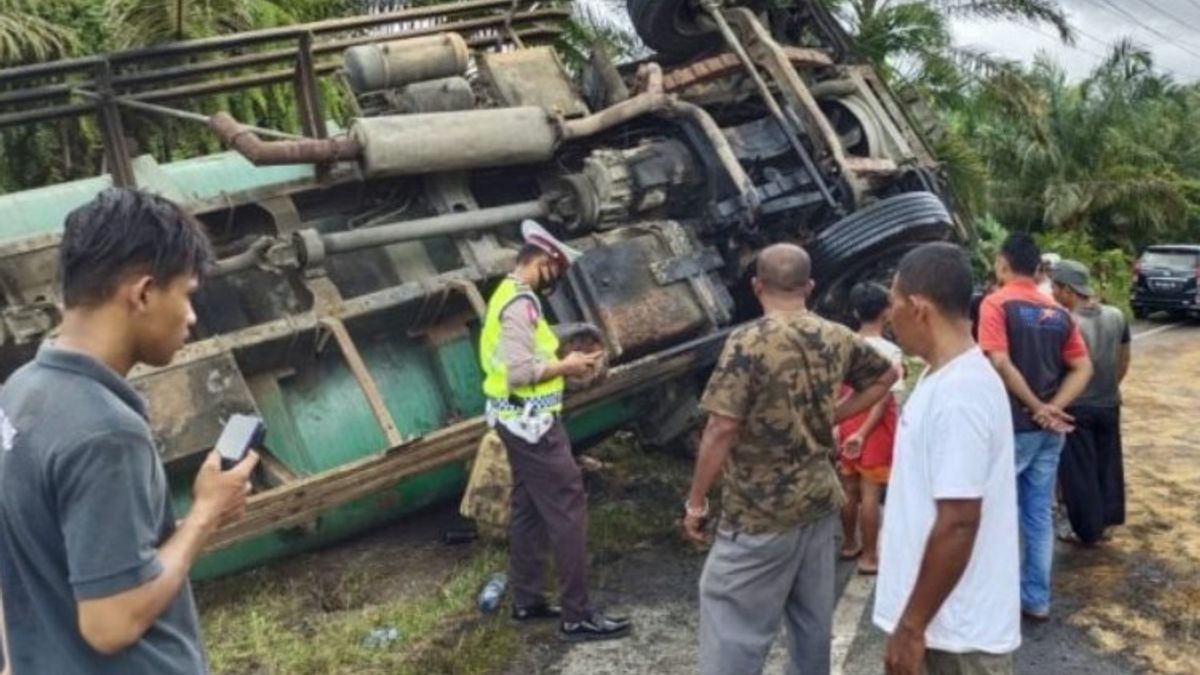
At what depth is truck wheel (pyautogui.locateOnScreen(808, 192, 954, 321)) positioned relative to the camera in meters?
5.81

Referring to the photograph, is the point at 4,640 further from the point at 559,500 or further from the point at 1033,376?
the point at 1033,376

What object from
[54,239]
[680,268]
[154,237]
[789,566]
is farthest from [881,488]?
[154,237]

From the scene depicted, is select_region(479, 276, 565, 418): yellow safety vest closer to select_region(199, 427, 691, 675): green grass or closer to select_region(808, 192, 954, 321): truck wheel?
select_region(199, 427, 691, 675): green grass

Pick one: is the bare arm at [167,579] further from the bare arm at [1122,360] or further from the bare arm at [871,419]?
the bare arm at [1122,360]

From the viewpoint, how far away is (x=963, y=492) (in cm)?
248

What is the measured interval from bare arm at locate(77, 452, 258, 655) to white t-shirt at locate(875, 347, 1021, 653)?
1379 mm

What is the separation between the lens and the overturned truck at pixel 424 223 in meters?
4.94

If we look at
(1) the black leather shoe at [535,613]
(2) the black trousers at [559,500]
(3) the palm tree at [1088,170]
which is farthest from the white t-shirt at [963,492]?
(3) the palm tree at [1088,170]

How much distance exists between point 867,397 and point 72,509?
8.51 feet

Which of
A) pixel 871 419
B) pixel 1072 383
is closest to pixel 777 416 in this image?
pixel 871 419

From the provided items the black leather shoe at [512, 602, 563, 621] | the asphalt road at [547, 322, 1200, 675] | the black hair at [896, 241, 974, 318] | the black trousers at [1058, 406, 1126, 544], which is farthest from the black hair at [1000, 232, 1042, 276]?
the black leather shoe at [512, 602, 563, 621]

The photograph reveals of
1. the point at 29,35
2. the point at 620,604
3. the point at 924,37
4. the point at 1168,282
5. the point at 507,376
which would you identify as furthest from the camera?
the point at 1168,282

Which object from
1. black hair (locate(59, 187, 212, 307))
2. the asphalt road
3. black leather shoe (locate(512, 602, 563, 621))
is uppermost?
black hair (locate(59, 187, 212, 307))

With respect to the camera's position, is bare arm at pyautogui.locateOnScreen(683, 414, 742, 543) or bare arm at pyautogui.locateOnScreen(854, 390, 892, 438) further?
bare arm at pyautogui.locateOnScreen(854, 390, 892, 438)
